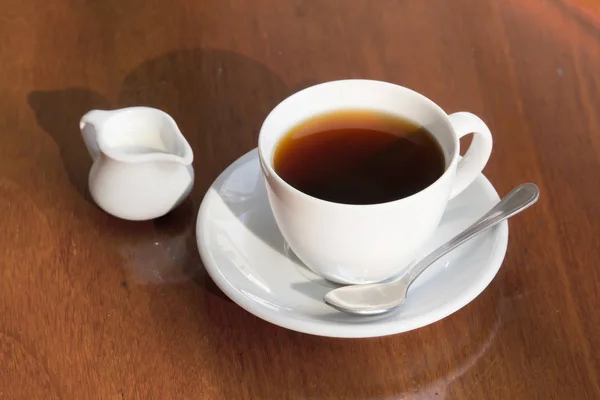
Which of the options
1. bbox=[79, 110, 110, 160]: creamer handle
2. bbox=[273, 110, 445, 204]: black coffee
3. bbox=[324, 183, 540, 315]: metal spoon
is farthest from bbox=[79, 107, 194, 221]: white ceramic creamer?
bbox=[324, 183, 540, 315]: metal spoon

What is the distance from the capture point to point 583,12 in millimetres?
1042

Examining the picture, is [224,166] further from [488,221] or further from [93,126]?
[488,221]

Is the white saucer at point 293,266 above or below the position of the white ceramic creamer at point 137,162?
below

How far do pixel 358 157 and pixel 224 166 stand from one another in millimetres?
202

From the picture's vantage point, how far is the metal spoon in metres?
0.63

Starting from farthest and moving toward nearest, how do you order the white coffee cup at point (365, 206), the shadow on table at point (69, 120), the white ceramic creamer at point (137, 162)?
the shadow on table at point (69, 120) → the white ceramic creamer at point (137, 162) → the white coffee cup at point (365, 206)

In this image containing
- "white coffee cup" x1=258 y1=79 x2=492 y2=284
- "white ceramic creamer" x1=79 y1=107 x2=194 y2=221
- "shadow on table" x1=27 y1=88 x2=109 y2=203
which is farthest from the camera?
"shadow on table" x1=27 y1=88 x2=109 y2=203

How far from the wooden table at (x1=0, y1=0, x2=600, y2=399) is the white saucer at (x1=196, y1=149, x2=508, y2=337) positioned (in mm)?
41

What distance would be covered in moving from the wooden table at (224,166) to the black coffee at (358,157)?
151mm

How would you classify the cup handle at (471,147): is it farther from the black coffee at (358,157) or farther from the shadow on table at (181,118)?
the shadow on table at (181,118)

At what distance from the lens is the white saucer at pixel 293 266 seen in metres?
0.60

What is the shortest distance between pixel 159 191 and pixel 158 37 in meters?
0.40

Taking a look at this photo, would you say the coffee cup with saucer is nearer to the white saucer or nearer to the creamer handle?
the white saucer

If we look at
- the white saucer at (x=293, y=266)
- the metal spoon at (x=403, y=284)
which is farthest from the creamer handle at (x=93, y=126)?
the metal spoon at (x=403, y=284)
